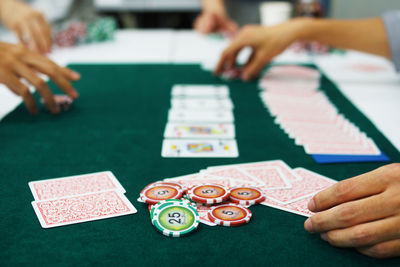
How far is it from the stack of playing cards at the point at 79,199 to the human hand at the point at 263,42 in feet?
4.07

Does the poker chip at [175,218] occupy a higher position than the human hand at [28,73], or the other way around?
the human hand at [28,73]

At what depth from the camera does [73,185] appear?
1137 millimetres

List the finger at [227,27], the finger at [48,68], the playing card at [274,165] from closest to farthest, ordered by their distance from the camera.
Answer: the playing card at [274,165], the finger at [48,68], the finger at [227,27]

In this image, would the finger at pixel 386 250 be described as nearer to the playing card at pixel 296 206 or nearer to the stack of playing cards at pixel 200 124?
the playing card at pixel 296 206

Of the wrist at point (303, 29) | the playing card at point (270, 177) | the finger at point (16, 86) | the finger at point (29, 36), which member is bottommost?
the playing card at point (270, 177)

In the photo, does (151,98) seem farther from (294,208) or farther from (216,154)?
(294,208)

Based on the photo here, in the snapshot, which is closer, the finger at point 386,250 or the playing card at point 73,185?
the finger at point 386,250

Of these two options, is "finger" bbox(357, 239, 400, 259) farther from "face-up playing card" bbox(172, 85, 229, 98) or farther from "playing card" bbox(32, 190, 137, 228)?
"face-up playing card" bbox(172, 85, 229, 98)

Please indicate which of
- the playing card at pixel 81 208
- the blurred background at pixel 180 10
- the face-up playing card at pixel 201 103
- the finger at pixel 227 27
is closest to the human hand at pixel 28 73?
the face-up playing card at pixel 201 103

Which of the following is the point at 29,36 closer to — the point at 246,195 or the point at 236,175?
the point at 236,175

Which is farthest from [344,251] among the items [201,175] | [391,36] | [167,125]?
[391,36]

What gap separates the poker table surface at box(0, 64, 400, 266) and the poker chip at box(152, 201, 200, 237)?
0.02m

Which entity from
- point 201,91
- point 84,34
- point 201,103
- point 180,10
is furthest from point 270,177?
point 180,10

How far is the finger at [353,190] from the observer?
0.91 m
